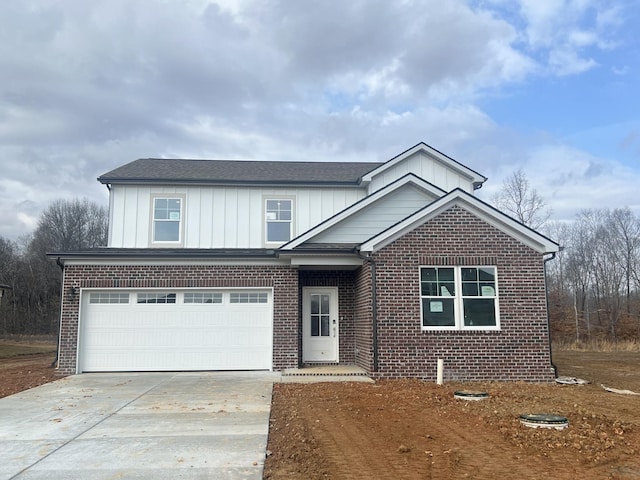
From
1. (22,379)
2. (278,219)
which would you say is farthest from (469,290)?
(22,379)

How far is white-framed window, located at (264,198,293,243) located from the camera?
1628 centimetres

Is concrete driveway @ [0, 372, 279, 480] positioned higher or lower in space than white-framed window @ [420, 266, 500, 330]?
lower

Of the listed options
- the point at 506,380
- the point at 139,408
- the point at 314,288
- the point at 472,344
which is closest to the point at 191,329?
the point at 314,288

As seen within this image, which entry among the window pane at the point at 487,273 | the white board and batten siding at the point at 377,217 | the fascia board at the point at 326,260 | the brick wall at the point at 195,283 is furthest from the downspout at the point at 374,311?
the window pane at the point at 487,273

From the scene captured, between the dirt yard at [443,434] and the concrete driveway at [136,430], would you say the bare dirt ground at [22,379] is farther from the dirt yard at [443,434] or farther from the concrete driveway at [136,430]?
the concrete driveway at [136,430]

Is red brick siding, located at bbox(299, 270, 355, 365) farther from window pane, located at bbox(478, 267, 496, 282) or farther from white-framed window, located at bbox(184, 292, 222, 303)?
window pane, located at bbox(478, 267, 496, 282)

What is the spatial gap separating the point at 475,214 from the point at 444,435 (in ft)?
Result: 23.8

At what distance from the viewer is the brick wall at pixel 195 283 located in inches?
534

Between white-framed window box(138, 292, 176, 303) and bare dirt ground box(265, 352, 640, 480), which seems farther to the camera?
white-framed window box(138, 292, 176, 303)

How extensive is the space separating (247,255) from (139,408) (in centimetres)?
554

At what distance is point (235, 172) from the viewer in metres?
17.3

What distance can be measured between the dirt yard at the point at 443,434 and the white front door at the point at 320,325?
3368mm

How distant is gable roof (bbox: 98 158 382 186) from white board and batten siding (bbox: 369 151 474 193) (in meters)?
1.31

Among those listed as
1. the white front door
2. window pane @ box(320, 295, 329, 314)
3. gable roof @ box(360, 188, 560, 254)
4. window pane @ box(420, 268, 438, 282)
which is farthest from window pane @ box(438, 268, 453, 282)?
window pane @ box(320, 295, 329, 314)
